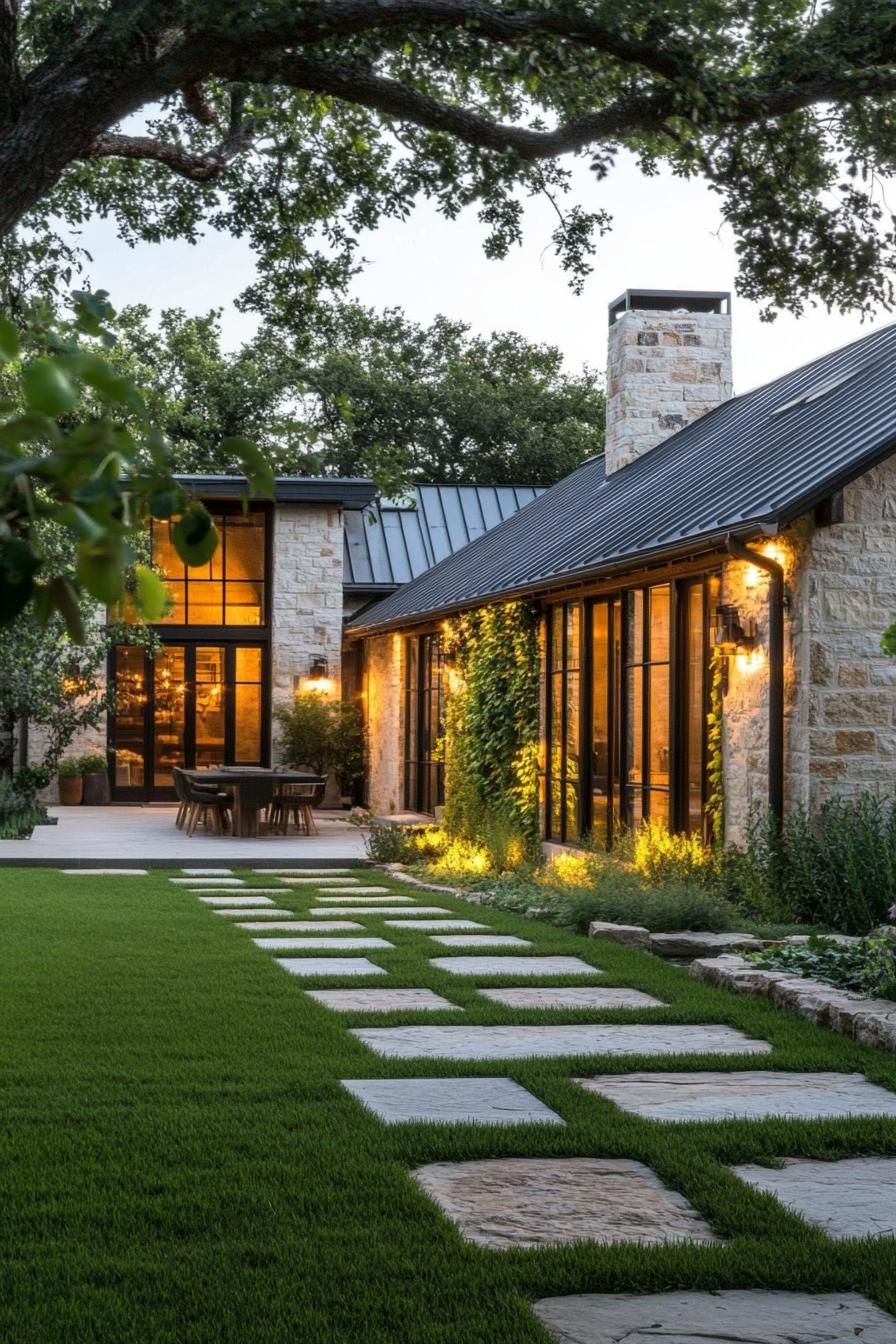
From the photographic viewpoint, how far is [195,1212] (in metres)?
3.78

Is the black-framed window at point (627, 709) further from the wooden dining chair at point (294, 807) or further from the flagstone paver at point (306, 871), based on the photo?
the wooden dining chair at point (294, 807)

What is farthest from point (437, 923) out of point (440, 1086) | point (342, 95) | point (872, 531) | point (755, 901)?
point (342, 95)

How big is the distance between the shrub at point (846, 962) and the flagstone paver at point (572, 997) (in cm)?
83

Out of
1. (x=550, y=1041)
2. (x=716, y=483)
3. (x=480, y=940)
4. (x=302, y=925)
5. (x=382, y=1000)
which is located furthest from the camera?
(x=716, y=483)

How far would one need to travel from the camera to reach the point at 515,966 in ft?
26.5

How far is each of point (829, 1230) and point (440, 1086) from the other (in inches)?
71.2

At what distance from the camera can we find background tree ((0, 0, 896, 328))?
5.56 m

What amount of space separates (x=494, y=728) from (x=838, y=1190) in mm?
11649

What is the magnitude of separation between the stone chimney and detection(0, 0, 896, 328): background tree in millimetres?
9115

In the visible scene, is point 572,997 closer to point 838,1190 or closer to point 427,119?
point 838,1190

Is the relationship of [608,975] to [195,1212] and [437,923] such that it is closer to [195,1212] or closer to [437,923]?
[437,923]

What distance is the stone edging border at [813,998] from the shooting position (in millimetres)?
6086

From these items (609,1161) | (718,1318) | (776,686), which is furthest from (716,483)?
(718,1318)

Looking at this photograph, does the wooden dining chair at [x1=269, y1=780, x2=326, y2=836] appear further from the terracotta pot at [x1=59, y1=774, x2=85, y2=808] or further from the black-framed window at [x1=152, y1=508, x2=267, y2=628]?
the black-framed window at [x1=152, y1=508, x2=267, y2=628]
